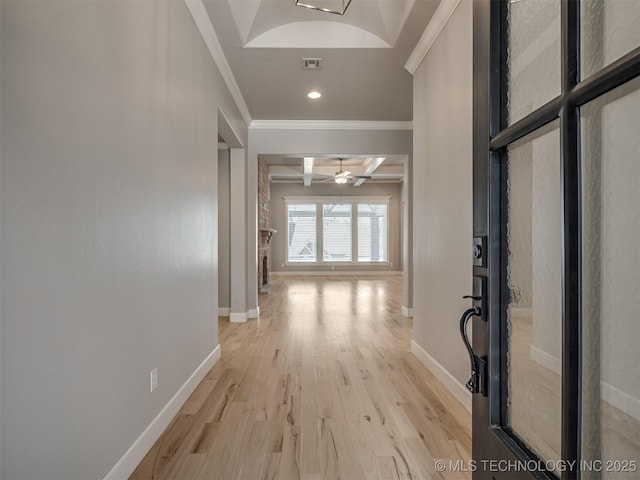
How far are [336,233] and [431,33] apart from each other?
8.47 meters

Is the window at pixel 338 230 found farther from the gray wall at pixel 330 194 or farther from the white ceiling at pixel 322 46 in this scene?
the white ceiling at pixel 322 46

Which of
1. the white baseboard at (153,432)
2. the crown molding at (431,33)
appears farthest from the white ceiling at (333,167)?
the white baseboard at (153,432)

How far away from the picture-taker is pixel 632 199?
53cm

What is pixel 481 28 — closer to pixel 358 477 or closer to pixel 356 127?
pixel 358 477

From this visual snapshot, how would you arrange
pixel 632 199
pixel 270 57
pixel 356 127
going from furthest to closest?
1. pixel 356 127
2. pixel 270 57
3. pixel 632 199

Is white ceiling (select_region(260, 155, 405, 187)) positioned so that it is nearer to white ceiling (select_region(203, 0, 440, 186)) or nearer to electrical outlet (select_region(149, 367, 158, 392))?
white ceiling (select_region(203, 0, 440, 186))

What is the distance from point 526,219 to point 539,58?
31 centimetres

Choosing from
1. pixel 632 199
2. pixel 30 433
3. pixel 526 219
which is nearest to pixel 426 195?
pixel 526 219

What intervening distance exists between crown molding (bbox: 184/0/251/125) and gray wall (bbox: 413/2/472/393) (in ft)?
5.60

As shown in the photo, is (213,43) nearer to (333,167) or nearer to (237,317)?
(237,317)

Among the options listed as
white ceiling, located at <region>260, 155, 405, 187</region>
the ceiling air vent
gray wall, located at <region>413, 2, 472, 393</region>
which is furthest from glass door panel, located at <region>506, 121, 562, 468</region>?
white ceiling, located at <region>260, 155, 405, 187</region>

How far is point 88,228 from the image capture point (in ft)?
4.42

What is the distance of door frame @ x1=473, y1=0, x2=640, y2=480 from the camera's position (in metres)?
0.60

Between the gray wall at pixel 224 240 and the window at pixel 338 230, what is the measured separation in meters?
5.88
